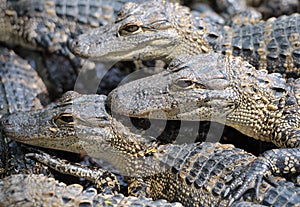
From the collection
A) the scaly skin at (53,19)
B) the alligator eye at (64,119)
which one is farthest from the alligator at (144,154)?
the scaly skin at (53,19)

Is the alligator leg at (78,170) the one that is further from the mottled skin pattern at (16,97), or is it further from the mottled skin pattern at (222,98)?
the mottled skin pattern at (222,98)

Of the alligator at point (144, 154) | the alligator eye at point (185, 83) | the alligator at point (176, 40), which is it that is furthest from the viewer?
the alligator at point (176, 40)

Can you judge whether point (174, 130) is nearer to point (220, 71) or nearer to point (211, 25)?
point (220, 71)

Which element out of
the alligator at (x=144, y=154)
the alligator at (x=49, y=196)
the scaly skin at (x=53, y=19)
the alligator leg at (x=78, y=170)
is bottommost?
the alligator leg at (x=78, y=170)

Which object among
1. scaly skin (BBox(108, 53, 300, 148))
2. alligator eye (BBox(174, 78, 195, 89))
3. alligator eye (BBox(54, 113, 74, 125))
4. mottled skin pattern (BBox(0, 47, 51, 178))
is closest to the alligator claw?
scaly skin (BBox(108, 53, 300, 148))

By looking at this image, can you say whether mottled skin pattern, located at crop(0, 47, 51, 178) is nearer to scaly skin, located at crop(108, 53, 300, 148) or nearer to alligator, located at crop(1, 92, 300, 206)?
alligator, located at crop(1, 92, 300, 206)

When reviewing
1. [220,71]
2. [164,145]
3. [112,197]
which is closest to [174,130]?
[164,145]

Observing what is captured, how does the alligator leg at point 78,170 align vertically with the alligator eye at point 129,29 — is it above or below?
below
